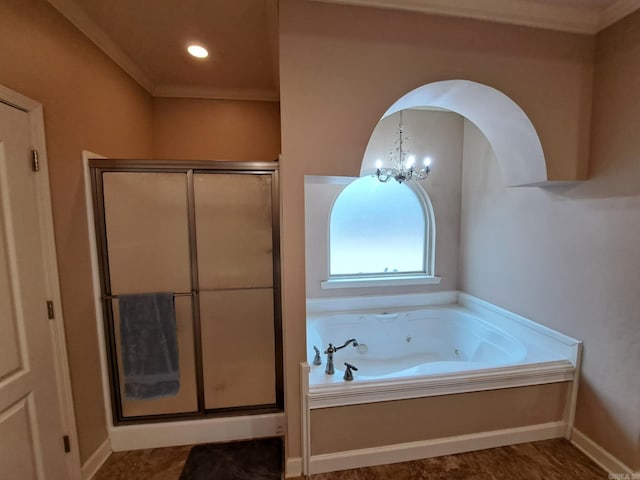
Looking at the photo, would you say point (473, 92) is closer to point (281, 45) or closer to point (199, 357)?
point (281, 45)

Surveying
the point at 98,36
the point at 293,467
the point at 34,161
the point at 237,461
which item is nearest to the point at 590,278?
the point at 293,467

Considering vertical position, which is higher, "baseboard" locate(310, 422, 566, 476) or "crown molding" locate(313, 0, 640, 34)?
"crown molding" locate(313, 0, 640, 34)

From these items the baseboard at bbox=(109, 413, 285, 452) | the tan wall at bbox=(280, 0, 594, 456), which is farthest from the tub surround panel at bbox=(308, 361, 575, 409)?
the baseboard at bbox=(109, 413, 285, 452)

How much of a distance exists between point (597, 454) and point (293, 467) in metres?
1.93

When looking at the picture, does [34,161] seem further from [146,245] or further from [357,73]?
[357,73]

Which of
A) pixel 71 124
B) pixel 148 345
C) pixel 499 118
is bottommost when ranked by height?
pixel 148 345

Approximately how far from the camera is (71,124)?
1.51 meters

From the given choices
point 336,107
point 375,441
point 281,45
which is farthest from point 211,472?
point 281,45

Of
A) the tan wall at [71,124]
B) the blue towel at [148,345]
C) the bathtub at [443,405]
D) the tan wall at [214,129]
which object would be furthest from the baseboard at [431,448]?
the tan wall at [214,129]

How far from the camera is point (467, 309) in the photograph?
9.64 feet

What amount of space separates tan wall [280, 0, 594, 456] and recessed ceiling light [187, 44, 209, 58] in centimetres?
83

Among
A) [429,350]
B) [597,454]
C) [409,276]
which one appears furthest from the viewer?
[409,276]

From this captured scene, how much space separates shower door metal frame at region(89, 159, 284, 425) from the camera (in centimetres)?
169

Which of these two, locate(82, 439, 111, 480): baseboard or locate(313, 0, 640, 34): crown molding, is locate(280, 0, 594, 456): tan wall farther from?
locate(82, 439, 111, 480): baseboard
